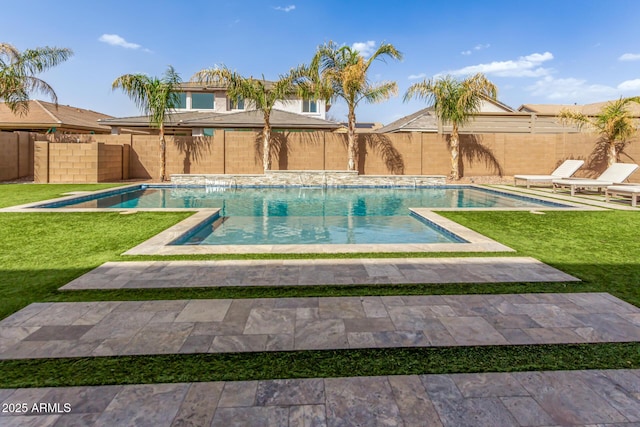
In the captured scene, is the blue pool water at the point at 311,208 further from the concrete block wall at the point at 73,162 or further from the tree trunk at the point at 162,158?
the concrete block wall at the point at 73,162

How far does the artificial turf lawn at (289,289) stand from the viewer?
8.50 ft

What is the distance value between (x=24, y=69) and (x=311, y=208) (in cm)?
1439

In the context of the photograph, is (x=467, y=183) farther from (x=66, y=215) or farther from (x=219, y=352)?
(x=219, y=352)

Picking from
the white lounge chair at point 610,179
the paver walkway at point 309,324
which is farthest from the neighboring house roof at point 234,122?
the paver walkway at point 309,324

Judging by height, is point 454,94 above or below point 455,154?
above

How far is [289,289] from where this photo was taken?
4195 mm

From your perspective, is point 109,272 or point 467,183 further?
point 467,183

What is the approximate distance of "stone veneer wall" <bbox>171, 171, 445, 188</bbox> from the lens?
1750 cm

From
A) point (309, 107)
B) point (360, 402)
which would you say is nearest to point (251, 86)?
point (309, 107)

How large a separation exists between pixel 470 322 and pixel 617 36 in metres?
24.7

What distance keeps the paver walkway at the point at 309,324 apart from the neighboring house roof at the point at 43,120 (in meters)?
25.1

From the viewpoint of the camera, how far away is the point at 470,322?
3.36 m

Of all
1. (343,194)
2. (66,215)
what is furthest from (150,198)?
(343,194)

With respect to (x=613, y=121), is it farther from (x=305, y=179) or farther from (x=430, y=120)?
(x=305, y=179)
